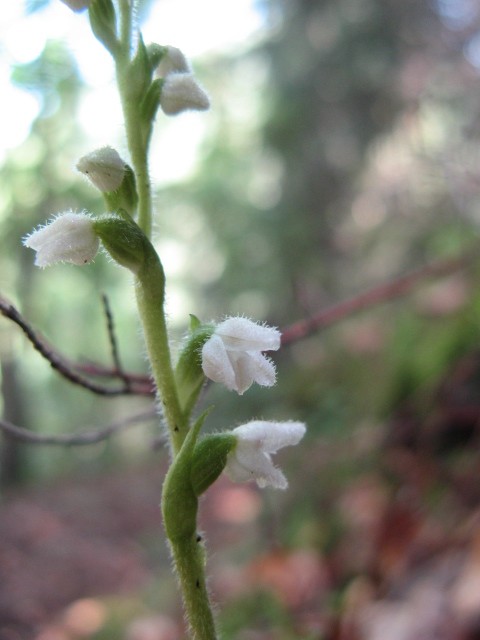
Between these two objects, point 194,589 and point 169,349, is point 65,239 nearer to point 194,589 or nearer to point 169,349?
point 169,349

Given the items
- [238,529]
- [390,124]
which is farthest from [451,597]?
[390,124]

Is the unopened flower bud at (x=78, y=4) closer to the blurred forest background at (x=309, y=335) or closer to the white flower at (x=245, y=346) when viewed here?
the blurred forest background at (x=309, y=335)

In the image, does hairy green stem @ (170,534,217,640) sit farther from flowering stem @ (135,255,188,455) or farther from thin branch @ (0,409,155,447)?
thin branch @ (0,409,155,447)

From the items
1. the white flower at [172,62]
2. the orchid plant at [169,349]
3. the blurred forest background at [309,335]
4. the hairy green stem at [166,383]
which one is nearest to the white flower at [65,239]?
the orchid plant at [169,349]

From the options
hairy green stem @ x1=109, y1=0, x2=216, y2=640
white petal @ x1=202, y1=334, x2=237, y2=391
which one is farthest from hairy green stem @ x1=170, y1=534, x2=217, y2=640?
white petal @ x1=202, y1=334, x2=237, y2=391

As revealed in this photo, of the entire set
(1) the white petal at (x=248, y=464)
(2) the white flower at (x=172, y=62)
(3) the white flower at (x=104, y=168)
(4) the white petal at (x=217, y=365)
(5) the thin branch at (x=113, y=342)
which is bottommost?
(1) the white petal at (x=248, y=464)

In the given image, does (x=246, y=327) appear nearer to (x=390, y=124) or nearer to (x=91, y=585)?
(x=91, y=585)
